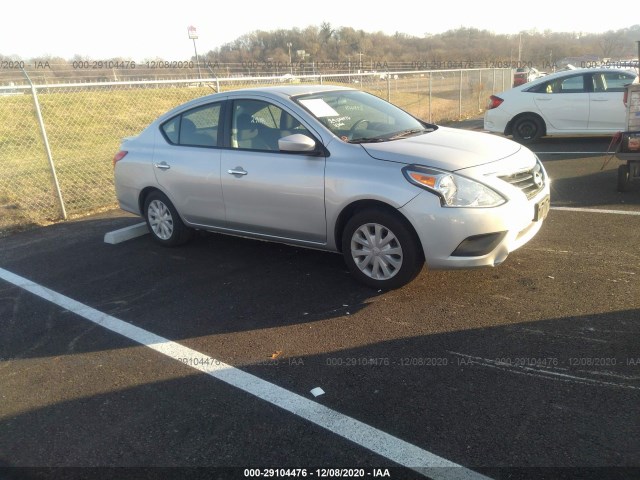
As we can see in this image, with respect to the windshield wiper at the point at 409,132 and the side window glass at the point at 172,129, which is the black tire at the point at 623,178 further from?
the side window glass at the point at 172,129

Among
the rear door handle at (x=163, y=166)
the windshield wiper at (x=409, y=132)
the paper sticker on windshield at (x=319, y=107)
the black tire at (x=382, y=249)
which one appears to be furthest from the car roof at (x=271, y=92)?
the black tire at (x=382, y=249)

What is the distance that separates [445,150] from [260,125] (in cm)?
178

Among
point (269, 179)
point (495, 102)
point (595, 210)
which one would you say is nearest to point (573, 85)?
point (495, 102)

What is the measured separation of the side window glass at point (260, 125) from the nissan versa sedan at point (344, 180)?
0.04ft

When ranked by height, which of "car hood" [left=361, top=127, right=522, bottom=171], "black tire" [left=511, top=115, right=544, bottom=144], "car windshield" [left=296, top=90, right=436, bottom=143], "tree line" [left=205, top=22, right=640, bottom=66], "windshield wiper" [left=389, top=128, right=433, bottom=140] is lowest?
"black tire" [left=511, top=115, right=544, bottom=144]

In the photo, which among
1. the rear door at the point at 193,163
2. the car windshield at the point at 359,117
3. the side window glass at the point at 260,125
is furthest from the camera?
the rear door at the point at 193,163

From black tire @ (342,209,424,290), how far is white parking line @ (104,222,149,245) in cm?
330

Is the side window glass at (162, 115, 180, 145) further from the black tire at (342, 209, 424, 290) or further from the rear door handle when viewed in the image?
the black tire at (342, 209, 424, 290)

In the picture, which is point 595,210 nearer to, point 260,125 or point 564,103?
point 260,125

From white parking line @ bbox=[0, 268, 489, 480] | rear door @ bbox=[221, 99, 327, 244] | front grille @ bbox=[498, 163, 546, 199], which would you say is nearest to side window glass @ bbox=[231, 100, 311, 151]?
rear door @ bbox=[221, 99, 327, 244]

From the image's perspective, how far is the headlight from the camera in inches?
156

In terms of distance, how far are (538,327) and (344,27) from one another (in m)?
81.5

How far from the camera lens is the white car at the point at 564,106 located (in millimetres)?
10695

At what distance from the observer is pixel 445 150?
437cm
